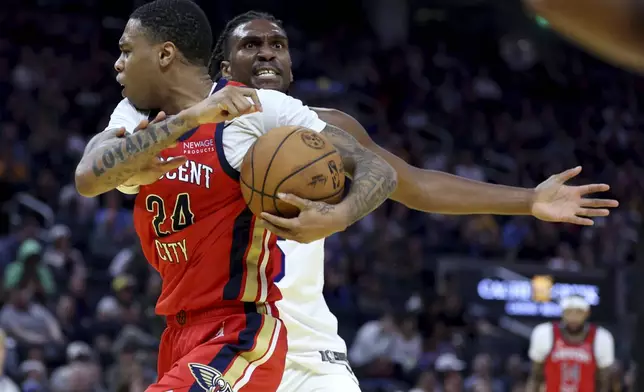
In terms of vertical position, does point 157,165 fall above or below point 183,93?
below

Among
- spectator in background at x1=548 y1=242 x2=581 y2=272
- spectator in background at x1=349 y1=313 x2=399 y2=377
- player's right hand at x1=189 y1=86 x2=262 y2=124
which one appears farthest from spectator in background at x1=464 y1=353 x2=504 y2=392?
player's right hand at x1=189 y1=86 x2=262 y2=124

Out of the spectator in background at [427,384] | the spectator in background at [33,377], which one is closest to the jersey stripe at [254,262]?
the spectator in background at [33,377]

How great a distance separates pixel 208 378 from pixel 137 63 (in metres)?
1.09

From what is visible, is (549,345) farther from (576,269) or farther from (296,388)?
(296,388)

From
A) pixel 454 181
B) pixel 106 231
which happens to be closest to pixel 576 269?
pixel 106 231

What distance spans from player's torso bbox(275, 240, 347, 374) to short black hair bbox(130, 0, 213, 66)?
0.84 meters

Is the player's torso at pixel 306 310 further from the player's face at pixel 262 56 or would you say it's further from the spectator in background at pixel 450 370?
the spectator in background at pixel 450 370

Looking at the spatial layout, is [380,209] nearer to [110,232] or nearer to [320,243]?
[110,232]

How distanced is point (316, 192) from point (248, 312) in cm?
57

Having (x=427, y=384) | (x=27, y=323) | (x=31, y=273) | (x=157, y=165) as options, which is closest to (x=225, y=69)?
(x=157, y=165)

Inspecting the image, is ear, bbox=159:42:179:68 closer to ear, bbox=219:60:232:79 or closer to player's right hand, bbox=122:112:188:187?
player's right hand, bbox=122:112:188:187

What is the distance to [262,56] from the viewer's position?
4875 millimetres

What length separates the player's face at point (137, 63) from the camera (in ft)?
12.8

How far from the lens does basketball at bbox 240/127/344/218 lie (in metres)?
3.52
